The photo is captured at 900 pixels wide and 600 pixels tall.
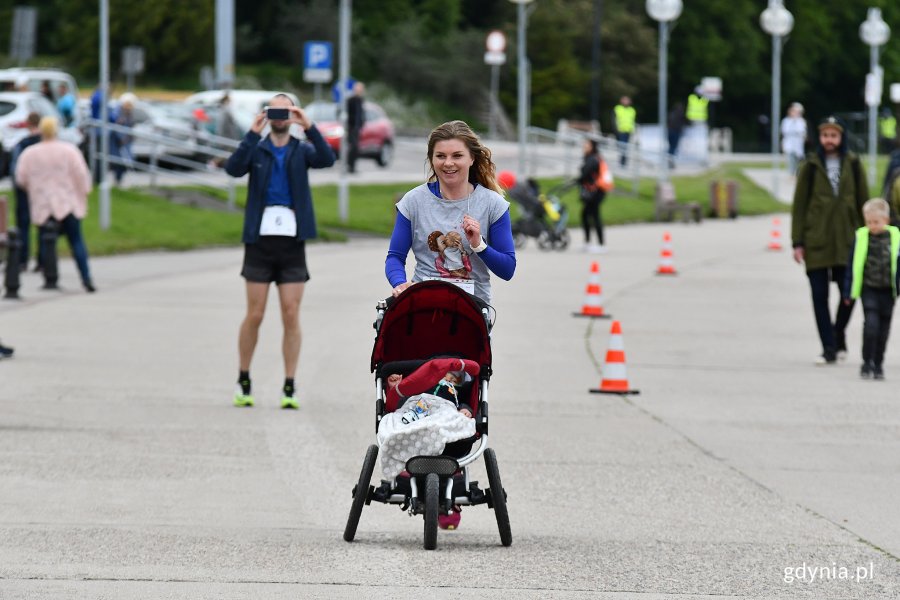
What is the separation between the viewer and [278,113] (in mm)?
11102

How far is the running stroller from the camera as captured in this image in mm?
29344

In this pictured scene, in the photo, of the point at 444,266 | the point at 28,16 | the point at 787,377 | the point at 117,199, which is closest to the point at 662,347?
the point at 787,377

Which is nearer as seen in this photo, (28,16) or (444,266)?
(444,266)

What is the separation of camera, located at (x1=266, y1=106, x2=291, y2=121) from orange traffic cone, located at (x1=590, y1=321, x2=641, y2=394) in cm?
323

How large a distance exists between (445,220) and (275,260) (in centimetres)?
418

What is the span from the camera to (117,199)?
32.8 meters

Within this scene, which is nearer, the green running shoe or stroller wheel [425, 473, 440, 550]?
stroller wheel [425, 473, 440, 550]

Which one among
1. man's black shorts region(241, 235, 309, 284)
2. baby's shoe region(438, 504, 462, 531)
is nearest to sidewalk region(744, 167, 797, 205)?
man's black shorts region(241, 235, 309, 284)

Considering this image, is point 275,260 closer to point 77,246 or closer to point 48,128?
point 48,128

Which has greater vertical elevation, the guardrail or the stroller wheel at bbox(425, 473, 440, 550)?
the guardrail

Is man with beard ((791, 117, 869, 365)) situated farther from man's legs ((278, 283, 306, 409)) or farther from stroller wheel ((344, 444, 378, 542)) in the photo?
stroller wheel ((344, 444, 378, 542))

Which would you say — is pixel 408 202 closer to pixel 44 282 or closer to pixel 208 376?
pixel 208 376

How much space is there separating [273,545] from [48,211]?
537 inches

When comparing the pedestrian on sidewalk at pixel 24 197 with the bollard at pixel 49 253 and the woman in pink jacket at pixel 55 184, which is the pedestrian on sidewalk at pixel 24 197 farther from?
the bollard at pixel 49 253
